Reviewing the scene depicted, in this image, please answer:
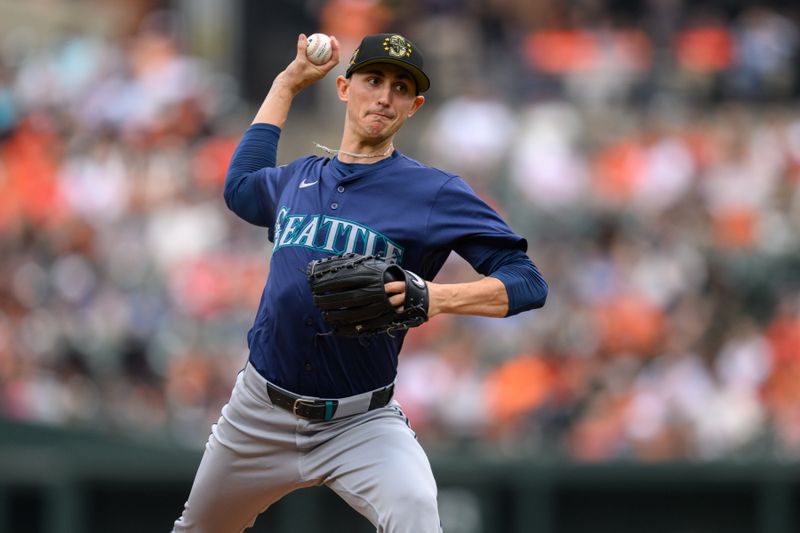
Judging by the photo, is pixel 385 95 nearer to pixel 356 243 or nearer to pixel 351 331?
pixel 356 243

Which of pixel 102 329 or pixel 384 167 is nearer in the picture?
pixel 384 167

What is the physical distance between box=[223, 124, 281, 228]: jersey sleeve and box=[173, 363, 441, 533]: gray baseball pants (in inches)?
23.0

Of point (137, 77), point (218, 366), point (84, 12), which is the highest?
point (84, 12)

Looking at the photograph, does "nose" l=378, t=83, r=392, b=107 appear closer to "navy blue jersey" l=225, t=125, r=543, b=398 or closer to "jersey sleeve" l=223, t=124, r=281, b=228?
"navy blue jersey" l=225, t=125, r=543, b=398

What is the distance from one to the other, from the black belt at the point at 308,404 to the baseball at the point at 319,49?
1237 millimetres

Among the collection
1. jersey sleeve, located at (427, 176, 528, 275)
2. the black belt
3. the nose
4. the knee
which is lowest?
the knee

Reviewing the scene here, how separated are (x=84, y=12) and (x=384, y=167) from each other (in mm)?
13631

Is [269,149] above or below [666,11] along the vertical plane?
below

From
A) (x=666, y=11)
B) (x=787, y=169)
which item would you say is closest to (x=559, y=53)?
(x=666, y=11)

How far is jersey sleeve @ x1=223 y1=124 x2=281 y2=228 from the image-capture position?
5129 mm

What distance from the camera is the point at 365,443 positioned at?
4812 mm

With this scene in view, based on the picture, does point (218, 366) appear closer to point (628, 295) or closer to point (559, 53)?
point (628, 295)

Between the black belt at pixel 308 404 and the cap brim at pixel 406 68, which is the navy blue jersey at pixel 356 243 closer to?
the black belt at pixel 308 404

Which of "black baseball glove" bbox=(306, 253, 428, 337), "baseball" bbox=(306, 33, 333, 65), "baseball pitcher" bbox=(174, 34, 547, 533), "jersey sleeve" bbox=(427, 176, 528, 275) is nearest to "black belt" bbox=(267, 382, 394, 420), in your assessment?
"baseball pitcher" bbox=(174, 34, 547, 533)
